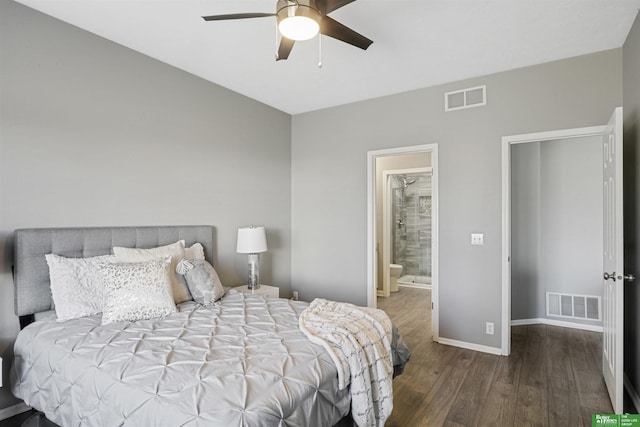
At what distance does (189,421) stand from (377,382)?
1.07 meters

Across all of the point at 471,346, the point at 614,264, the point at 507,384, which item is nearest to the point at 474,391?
the point at 507,384

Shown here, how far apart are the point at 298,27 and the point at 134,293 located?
6.42 ft

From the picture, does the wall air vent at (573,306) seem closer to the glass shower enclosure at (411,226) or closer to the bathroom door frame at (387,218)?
the bathroom door frame at (387,218)

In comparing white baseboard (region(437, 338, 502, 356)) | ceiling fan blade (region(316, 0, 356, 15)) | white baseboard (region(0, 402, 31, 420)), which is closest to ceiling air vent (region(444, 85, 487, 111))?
ceiling fan blade (region(316, 0, 356, 15))

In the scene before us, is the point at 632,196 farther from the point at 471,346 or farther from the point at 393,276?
the point at 393,276

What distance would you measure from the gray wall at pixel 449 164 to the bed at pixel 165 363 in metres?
1.61

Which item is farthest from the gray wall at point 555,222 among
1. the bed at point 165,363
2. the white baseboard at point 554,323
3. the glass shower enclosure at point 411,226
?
the bed at point 165,363

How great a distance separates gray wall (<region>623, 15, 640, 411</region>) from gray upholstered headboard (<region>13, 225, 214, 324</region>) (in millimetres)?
3848

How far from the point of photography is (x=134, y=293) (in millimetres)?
2273

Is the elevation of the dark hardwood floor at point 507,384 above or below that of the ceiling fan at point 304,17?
below

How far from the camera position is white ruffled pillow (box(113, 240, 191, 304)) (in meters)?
2.65

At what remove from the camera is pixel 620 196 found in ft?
7.36

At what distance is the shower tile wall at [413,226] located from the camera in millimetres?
6879

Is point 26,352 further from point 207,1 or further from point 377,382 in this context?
point 207,1
